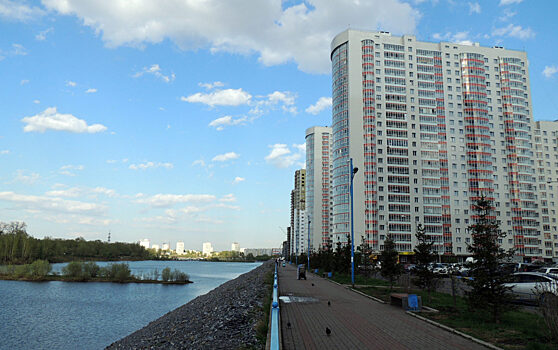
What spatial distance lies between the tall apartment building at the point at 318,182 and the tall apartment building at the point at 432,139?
55.1 metres

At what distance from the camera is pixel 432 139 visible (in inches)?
3949

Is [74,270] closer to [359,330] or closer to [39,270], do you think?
[39,270]

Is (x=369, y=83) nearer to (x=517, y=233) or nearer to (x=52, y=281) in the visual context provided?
→ (x=517, y=233)

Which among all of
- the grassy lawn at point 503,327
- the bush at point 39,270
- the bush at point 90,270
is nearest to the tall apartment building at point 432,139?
the bush at point 90,270

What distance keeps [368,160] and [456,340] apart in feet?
290

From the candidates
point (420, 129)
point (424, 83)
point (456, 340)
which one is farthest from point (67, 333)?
point (424, 83)

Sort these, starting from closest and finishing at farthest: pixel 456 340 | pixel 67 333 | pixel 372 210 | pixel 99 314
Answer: pixel 456 340, pixel 67 333, pixel 99 314, pixel 372 210

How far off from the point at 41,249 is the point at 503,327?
463 ft

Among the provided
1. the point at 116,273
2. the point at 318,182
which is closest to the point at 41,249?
the point at 116,273

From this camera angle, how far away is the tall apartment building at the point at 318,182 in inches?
6168

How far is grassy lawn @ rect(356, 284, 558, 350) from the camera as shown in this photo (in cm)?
997

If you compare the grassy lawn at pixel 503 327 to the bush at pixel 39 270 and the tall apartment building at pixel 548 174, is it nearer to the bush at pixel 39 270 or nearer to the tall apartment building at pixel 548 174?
the bush at pixel 39 270

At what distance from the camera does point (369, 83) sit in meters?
100

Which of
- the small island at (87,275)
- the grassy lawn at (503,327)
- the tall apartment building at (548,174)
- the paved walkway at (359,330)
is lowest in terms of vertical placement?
the small island at (87,275)
